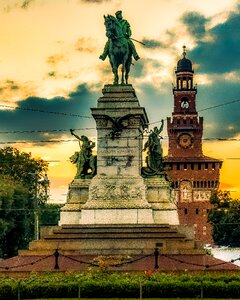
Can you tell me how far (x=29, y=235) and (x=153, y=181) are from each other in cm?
4009

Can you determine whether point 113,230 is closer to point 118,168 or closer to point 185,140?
point 118,168

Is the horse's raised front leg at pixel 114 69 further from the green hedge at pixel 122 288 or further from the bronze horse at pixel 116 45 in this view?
the green hedge at pixel 122 288

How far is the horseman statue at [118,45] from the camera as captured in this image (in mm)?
45188

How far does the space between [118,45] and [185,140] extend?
364 ft

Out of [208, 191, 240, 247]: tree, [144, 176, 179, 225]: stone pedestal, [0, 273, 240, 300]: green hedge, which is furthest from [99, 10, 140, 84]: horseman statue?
[208, 191, 240, 247]: tree

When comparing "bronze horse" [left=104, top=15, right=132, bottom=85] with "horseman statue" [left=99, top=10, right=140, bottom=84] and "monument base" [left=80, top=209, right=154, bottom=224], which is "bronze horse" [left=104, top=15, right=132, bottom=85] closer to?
"horseman statue" [left=99, top=10, right=140, bottom=84]

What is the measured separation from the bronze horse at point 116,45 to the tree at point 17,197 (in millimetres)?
20551

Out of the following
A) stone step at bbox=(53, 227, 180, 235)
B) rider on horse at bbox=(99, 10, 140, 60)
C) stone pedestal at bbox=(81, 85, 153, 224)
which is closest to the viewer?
stone step at bbox=(53, 227, 180, 235)

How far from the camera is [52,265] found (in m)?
37.8

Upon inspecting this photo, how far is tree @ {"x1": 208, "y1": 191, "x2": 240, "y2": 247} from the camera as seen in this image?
120 meters

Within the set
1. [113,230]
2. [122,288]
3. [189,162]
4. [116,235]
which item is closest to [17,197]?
[113,230]

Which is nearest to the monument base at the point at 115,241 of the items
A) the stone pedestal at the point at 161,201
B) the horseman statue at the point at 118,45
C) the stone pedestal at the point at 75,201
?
the stone pedestal at the point at 161,201

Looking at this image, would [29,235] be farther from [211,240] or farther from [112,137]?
[211,240]

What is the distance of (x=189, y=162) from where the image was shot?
491 feet
